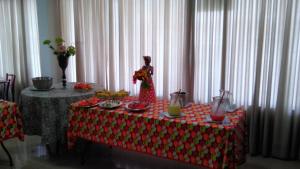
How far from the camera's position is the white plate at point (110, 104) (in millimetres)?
2542

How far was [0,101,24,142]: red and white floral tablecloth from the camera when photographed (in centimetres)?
267

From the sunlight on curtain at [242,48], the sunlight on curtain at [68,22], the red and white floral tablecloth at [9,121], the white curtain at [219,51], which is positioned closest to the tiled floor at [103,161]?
the white curtain at [219,51]

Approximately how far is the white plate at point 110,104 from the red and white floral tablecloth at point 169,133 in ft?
0.21

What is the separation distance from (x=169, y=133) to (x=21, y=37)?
160 inches

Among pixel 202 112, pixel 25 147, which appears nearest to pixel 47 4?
pixel 25 147

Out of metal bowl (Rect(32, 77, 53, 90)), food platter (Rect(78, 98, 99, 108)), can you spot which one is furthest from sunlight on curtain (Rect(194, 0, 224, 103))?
metal bowl (Rect(32, 77, 53, 90))

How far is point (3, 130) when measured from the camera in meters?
2.69

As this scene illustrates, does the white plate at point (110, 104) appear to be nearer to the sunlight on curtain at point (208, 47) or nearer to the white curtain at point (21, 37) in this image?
the sunlight on curtain at point (208, 47)

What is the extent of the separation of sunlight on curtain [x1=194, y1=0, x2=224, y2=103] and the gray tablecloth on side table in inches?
55.2

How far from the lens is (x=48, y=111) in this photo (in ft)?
9.62

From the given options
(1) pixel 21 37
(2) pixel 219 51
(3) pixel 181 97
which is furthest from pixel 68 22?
(3) pixel 181 97

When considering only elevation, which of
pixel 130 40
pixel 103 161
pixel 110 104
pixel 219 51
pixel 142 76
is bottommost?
pixel 103 161

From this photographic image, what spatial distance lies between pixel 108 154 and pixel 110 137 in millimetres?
834

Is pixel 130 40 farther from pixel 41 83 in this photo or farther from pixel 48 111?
pixel 48 111
